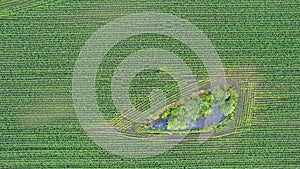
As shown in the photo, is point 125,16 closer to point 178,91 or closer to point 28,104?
point 178,91

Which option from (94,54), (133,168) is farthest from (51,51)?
(133,168)

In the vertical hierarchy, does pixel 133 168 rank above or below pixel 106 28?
below

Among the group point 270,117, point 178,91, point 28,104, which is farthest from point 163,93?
point 28,104

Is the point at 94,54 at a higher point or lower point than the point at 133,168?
higher

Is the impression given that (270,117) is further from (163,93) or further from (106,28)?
(106,28)

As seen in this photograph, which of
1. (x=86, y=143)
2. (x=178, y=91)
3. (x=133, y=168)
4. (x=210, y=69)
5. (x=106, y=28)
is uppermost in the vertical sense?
(x=106, y=28)

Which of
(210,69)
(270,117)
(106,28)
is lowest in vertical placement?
(270,117)
